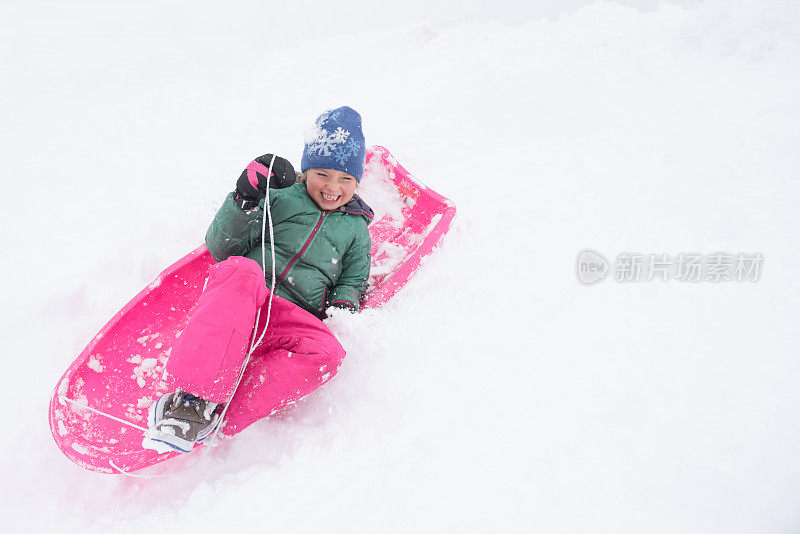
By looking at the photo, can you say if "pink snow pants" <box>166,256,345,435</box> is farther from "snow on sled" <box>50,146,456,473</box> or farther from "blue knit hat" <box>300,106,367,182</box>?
"blue knit hat" <box>300,106,367,182</box>

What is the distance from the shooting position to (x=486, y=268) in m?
2.54

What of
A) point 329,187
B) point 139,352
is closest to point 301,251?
point 329,187

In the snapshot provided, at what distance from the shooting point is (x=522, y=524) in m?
1.44

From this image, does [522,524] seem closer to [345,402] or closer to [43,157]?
[345,402]

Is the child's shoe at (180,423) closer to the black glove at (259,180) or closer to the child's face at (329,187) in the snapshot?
the black glove at (259,180)

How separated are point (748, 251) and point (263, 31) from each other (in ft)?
21.4

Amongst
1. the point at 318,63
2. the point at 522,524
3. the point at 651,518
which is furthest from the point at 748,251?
the point at 318,63

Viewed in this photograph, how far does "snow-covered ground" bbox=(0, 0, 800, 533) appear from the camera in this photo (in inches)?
62.2

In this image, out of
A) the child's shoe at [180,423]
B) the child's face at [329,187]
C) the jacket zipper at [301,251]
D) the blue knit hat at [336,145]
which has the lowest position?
the child's shoe at [180,423]

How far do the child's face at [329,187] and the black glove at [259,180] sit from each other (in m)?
0.21

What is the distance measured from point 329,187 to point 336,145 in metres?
0.19

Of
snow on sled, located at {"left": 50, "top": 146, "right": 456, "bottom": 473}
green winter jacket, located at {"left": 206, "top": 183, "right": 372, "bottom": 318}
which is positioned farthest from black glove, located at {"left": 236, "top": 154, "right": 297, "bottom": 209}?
snow on sled, located at {"left": 50, "top": 146, "right": 456, "bottom": 473}
